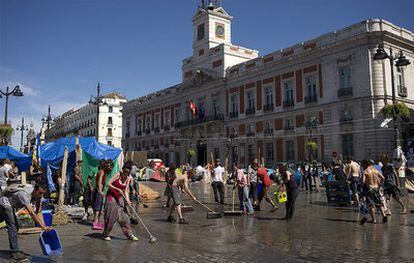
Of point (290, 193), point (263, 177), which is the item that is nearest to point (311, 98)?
point (263, 177)

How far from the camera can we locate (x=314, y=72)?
34.4 metres

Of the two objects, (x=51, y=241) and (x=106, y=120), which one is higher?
(x=106, y=120)

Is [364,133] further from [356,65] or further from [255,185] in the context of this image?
[255,185]

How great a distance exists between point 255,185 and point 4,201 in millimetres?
8575

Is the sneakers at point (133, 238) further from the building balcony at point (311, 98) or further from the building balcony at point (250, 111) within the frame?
the building balcony at point (250, 111)

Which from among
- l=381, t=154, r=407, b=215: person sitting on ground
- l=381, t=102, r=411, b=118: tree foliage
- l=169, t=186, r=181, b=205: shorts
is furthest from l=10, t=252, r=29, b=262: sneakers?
l=381, t=102, r=411, b=118: tree foliage

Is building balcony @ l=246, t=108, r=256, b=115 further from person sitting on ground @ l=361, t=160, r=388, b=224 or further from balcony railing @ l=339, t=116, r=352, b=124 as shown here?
person sitting on ground @ l=361, t=160, r=388, b=224

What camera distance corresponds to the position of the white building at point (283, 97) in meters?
30.3

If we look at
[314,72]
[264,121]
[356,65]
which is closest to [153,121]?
[264,121]

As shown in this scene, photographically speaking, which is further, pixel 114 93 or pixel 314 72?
pixel 114 93

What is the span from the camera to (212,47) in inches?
1827

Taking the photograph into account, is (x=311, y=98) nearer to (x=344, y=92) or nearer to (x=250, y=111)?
(x=344, y=92)

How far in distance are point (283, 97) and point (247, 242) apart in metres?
30.5

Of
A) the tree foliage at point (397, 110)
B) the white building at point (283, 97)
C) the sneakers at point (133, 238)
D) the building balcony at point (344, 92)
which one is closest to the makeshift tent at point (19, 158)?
the sneakers at point (133, 238)
